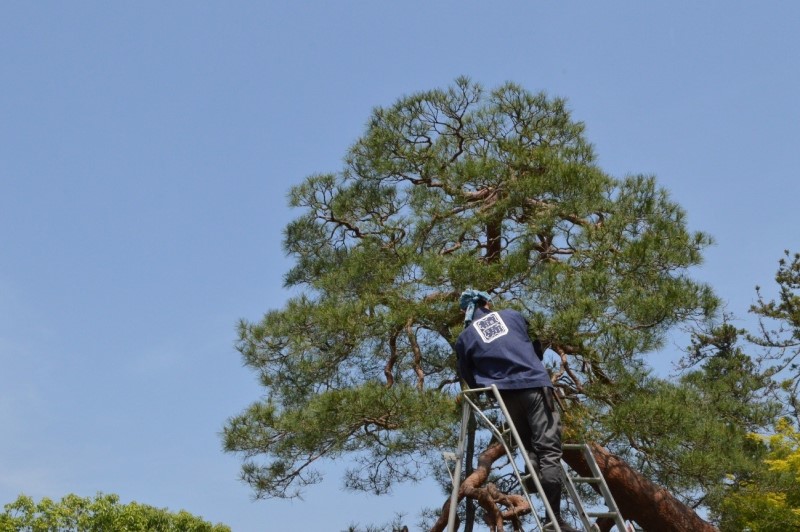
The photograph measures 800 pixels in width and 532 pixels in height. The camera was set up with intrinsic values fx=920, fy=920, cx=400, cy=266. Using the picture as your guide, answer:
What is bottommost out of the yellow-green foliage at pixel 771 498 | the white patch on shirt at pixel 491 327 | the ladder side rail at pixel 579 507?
the ladder side rail at pixel 579 507

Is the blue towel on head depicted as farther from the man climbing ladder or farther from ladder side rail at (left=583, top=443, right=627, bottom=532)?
ladder side rail at (left=583, top=443, right=627, bottom=532)

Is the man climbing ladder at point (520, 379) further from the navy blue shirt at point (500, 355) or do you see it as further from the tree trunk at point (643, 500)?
the tree trunk at point (643, 500)

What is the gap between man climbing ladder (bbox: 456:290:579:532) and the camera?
10.5 ft

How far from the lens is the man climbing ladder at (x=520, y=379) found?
3186 mm

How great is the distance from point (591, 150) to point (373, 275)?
5.62ft

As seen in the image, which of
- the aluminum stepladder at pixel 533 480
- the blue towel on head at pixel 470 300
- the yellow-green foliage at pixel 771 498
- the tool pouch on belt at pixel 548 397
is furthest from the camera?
the yellow-green foliage at pixel 771 498

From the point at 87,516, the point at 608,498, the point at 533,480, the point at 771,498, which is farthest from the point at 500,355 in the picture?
the point at 87,516

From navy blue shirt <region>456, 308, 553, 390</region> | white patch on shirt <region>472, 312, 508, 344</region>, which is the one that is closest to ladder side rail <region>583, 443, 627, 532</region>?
navy blue shirt <region>456, 308, 553, 390</region>

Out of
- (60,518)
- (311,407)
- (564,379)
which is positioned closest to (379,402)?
(311,407)

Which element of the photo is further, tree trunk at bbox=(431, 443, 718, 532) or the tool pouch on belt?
tree trunk at bbox=(431, 443, 718, 532)

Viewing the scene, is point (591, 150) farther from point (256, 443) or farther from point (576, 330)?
point (256, 443)

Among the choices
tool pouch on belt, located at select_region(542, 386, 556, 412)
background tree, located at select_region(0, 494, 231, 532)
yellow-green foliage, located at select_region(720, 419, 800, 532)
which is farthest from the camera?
background tree, located at select_region(0, 494, 231, 532)

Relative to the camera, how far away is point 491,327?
336 centimetres

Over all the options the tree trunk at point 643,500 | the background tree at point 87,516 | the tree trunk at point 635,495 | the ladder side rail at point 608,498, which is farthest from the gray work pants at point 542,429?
the background tree at point 87,516
